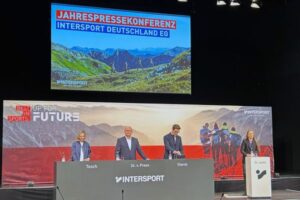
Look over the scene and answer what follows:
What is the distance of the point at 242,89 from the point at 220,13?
155 centimetres

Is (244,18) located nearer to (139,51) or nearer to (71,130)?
(139,51)

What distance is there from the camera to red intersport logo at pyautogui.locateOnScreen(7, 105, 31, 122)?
751 centimetres

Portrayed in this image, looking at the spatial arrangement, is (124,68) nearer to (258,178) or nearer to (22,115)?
(22,115)

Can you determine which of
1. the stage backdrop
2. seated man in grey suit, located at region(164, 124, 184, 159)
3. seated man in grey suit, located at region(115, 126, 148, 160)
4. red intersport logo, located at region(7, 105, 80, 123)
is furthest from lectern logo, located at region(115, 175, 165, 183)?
seated man in grey suit, located at region(164, 124, 184, 159)

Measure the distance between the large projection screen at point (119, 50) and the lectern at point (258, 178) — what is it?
3.14 m

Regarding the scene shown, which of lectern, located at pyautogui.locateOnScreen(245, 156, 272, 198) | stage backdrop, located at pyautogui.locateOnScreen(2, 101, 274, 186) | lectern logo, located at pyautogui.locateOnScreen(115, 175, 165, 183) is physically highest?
stage backdrop, located at pyautogui.locateOnScreen(2, 101, 274, 186)

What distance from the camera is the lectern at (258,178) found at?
18.2 feet

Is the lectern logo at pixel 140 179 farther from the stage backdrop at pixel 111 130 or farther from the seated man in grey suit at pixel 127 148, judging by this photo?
the stage backdrop at pixel 111 130

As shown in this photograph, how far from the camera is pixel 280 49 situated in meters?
9.59

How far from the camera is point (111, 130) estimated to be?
8.05 metres

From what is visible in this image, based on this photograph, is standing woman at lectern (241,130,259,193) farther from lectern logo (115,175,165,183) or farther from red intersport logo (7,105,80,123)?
lectern logo (115,175,165,183)

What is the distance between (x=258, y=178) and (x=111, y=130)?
10.4 feet

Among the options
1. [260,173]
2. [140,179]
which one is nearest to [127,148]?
[260,173]

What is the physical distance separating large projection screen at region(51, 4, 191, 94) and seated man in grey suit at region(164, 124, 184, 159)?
2.50ft
